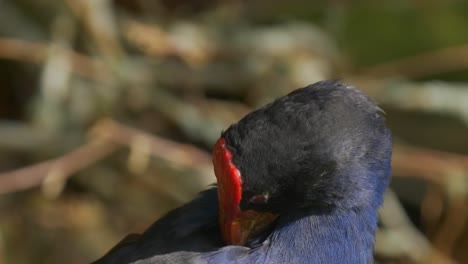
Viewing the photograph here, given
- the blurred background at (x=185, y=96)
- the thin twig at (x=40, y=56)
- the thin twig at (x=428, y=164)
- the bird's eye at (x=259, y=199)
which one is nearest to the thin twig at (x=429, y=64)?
the blurred background at (x=185, y=96)

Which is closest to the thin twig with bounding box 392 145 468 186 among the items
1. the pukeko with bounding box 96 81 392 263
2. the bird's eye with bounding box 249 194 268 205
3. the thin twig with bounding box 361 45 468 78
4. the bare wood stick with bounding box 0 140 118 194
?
the thin twig with bounding box 361 45 468 78

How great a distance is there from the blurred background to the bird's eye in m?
1.02

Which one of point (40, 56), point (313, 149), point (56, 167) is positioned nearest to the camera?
point (313, 149)

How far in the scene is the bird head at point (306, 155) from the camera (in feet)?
3.37

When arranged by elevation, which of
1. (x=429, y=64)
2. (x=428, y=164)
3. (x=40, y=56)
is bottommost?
(x=428, y=164)

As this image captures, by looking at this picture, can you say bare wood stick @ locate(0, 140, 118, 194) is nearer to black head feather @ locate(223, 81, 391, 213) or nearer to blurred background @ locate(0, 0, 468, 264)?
blurred background @ locate(0, 0, 468, 264)

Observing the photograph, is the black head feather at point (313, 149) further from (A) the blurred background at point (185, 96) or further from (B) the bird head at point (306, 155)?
(A) the blurred background at point (185, 96)

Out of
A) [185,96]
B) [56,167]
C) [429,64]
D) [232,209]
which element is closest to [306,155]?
[232,209]

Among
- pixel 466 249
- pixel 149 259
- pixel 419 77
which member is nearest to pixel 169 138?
pixel 419 77

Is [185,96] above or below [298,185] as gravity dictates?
above

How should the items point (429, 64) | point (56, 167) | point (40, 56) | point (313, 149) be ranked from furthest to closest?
point (429, 64) → point (40, 56) → point (56, 167) → point (313, 149)

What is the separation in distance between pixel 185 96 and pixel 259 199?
1.30m

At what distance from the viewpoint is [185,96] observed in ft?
7.68

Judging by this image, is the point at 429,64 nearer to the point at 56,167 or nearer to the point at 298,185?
the point at 56,167
